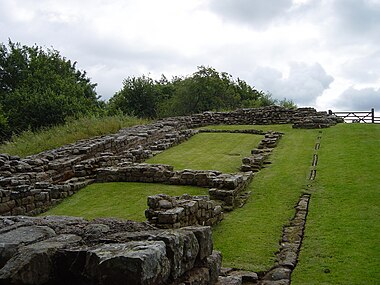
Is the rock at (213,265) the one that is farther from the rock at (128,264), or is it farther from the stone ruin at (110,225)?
the rock at (128,264)

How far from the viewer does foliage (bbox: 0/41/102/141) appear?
3591 centimetres

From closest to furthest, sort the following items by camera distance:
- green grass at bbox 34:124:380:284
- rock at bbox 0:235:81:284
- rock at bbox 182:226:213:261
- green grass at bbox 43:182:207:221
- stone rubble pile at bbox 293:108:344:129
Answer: rock at bbox 0:235:81:284 → rock at bbox 182:226:213:261 → green grass at bbox 34:124:380:284 → green grass at bbox 43:182:207:221 → stone rubble pile at bbox 293:108:344:129

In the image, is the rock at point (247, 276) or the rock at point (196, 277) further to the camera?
the rock at point (247, 276)

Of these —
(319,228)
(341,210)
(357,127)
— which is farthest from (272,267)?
(357,127)

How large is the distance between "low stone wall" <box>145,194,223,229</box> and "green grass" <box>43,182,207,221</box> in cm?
144

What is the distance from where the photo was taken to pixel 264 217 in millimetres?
11484

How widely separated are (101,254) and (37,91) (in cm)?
4084

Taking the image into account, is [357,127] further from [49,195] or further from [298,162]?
[49,195]

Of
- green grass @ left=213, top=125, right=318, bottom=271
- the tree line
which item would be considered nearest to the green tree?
the tree line

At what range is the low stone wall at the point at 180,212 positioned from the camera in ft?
30.7

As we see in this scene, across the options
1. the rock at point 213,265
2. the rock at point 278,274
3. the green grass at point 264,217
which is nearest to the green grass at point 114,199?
the green grass at point 264,217

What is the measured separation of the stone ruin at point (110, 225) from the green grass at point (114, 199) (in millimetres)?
496

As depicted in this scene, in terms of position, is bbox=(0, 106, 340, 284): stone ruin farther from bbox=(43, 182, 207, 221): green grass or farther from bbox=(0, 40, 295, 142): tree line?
bbox=(0, 40, 295, 142): tree line

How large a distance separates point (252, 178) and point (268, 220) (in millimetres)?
5098
